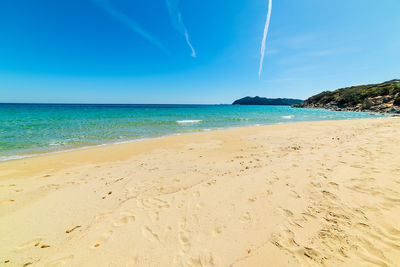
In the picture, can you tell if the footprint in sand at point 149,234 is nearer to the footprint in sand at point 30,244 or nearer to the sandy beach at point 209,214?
the sandy beach at point 209,214

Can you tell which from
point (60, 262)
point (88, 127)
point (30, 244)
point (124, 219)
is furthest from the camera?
point (88, 127)

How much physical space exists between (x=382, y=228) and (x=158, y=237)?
13.2ft

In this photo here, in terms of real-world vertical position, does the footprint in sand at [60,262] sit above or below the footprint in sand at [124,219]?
above

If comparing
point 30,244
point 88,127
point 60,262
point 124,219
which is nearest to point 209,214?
point 124,219

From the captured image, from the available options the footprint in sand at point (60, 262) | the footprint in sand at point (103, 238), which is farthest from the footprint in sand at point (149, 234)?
the footprint in sand at point (60, 262)

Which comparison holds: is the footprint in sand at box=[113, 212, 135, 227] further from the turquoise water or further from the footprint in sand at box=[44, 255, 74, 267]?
the turquoise water

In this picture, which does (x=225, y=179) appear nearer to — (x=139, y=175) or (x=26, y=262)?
(x=139, y=175)

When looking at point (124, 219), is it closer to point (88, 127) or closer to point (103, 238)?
point (103, 238)

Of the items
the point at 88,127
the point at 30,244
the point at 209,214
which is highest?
the point at 209,214

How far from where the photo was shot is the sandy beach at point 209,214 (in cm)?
235

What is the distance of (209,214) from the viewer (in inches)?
129

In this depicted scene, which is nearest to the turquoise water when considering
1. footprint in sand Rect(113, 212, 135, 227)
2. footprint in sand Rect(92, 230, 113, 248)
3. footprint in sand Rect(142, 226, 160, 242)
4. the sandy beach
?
the sandy beach

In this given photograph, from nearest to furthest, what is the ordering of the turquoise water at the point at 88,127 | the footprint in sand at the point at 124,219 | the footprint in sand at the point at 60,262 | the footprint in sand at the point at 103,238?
1. the footprint in sand at the point at 60,262
2. the footprint in sand at the point at 103,238
3. the footprint in sand at the point at 124,219
4. the turquoise water at the point at 88,127

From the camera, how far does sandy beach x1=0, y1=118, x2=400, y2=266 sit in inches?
92.5
